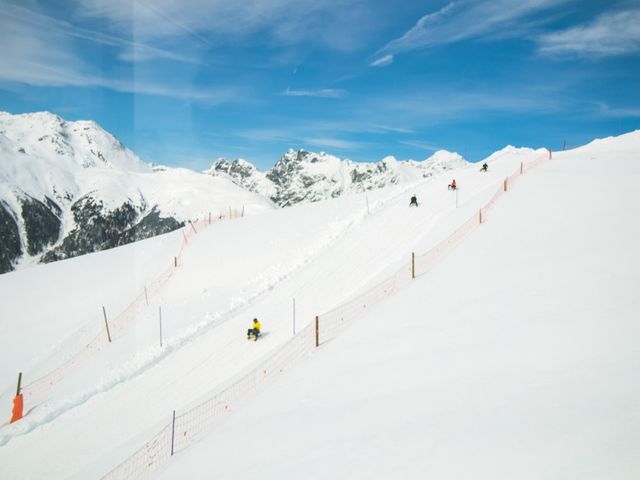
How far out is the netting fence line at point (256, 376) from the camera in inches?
356

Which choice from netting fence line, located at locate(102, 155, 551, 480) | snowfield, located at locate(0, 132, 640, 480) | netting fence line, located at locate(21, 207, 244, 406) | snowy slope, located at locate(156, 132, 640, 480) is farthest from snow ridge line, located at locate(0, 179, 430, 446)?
snowy slope, located at locate(156, 132, 640, 480)

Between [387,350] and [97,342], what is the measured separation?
61.5ft

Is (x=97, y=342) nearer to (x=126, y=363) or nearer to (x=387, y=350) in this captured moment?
(x=126, y=363)

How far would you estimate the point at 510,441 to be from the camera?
582 centimetres

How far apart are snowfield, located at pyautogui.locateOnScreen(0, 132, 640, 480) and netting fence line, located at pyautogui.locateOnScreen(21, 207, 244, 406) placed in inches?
15.6

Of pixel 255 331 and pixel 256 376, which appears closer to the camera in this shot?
pixel 256 376

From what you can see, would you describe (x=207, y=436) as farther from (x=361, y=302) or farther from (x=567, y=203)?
(x=567, y=203)

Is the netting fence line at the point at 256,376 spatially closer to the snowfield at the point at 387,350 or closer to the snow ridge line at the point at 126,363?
the snowfield at the point at 387,350

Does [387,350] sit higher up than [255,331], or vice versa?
[387,350]

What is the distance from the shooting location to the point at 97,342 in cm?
2277

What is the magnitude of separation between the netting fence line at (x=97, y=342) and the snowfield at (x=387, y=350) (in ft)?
1.30

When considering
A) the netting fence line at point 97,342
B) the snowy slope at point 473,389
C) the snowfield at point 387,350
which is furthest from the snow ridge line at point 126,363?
the snowy slope at point 473,389

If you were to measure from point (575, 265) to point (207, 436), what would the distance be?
12.2 m

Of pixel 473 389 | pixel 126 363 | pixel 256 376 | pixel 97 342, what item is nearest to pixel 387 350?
pixel 473 389
